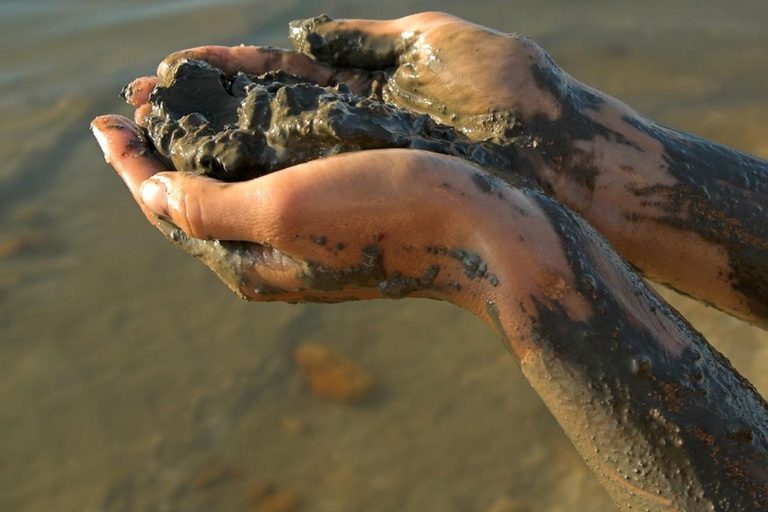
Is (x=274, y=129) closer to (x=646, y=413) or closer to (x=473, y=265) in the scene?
(x=473, y=265)

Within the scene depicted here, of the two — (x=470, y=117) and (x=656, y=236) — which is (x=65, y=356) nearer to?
(x=470, y=117)

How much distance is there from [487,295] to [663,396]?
0.45m

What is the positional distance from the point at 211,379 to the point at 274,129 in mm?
1774

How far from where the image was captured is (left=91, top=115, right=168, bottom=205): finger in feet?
7.20

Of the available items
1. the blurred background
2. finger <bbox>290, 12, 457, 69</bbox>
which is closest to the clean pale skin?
finger <bbox>290, 12, 457, 69</bbox>

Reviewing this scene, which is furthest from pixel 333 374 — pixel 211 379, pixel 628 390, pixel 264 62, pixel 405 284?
pixel 628 390

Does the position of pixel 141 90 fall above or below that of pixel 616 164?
above

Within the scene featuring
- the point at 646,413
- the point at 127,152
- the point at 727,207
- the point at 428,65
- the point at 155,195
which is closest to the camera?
A: the point at 646,413

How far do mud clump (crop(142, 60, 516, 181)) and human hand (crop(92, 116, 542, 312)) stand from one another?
0.14 meters

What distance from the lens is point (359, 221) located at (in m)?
→ 1.81

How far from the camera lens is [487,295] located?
1.86 metres

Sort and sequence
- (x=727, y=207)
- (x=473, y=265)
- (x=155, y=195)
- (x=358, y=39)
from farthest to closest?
(x=358, y=39) → (x=727, y=207) → (x=155, y=195) → (x=473, y=265)

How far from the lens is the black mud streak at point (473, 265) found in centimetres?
184

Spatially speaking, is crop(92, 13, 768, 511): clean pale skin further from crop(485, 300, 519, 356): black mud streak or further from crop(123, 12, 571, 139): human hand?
crop(123, 12, 571, 139): human hand
